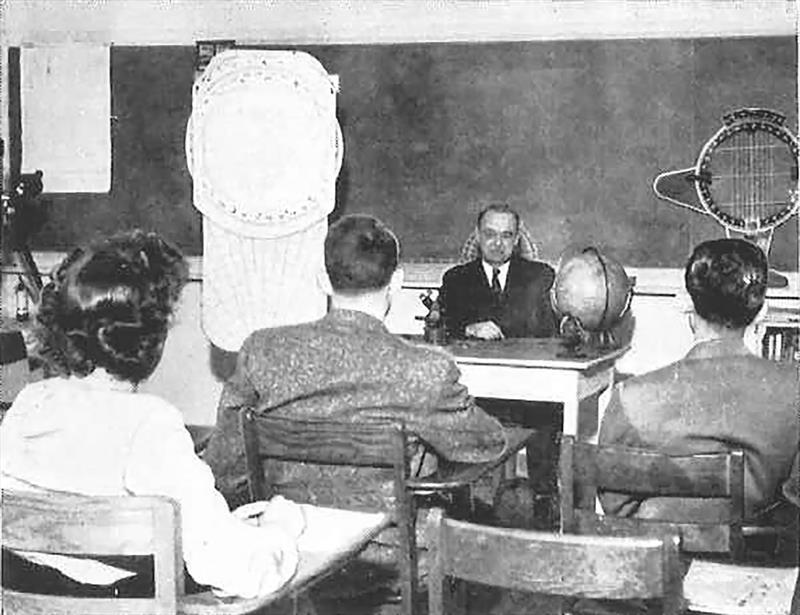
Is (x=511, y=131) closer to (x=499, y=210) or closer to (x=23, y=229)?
(x=499, y=210)

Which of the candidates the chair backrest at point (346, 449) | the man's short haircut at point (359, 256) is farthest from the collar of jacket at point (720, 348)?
the man's short haircut at point (359, 256)

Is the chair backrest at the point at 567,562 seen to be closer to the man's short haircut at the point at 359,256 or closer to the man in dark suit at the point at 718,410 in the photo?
the man in dark suit at the point at 718,410

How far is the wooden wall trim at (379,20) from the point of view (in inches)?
194

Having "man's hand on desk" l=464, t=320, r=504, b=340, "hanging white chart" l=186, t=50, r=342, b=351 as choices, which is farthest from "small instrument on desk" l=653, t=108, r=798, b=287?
"hanging white chart" l=186, t=50, r=342, b=351

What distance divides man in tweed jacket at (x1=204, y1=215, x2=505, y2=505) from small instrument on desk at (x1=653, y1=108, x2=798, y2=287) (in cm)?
259

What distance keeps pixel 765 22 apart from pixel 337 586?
334cm

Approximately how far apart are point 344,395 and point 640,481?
725 millimetres

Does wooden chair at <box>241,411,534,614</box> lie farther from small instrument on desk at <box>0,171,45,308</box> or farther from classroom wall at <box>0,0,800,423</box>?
small instrument on desk at <box>0,171,45,308</box>

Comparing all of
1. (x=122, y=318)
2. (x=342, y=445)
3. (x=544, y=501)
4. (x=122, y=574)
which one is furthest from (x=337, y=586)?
(x=544, y=501)

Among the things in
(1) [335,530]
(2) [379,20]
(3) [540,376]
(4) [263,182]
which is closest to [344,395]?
(1) [335,530]

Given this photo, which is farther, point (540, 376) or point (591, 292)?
point (591, 292)

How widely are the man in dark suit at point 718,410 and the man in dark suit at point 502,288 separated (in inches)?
94.2

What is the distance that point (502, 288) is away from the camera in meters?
4.88

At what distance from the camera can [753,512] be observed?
7.70 feet
